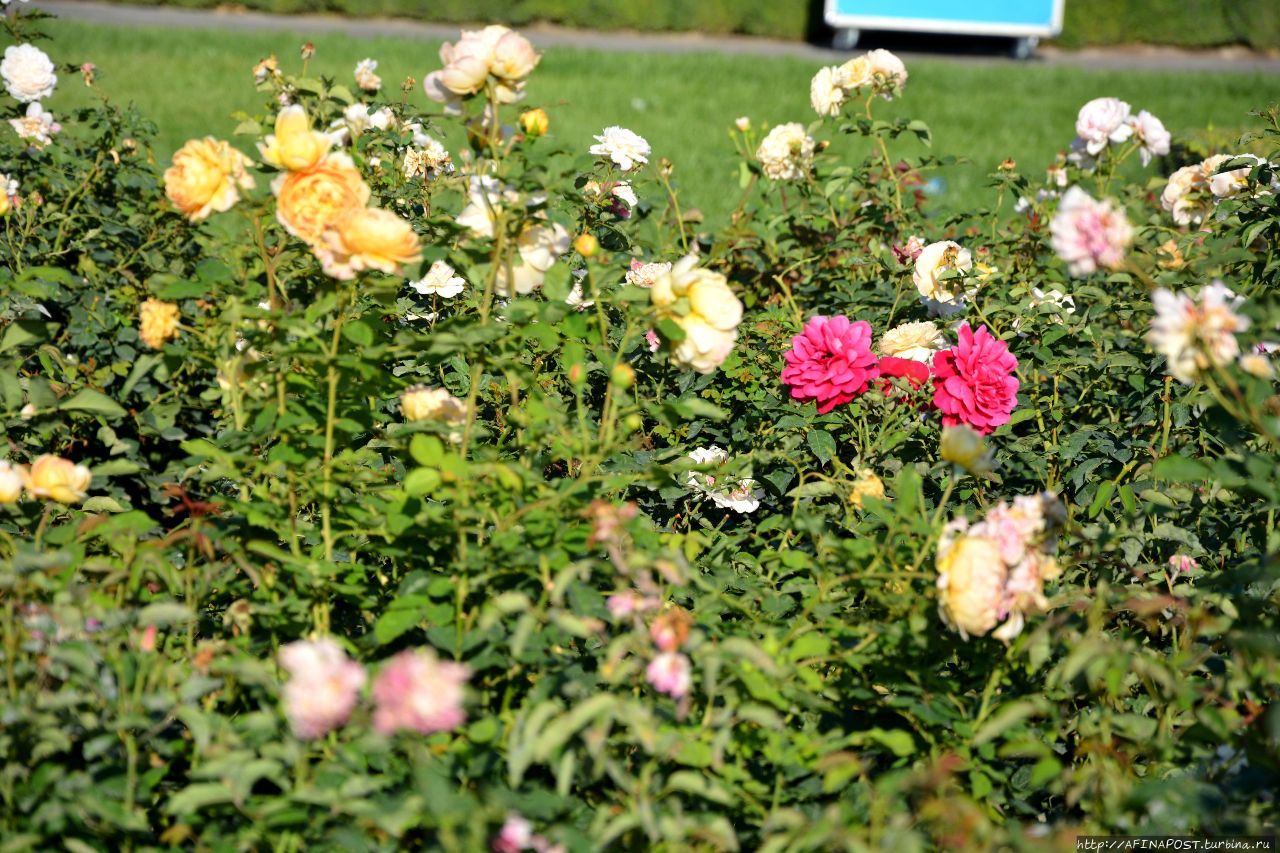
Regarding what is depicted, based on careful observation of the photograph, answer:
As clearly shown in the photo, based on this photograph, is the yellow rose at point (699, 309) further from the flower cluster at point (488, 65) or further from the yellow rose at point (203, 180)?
the yellow rose at point (203, 180)

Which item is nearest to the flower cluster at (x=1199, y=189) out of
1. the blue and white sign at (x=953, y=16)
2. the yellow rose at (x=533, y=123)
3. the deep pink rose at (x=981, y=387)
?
the deep pink rose at (x=981, y=387)

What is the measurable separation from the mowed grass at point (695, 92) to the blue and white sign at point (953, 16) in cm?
53

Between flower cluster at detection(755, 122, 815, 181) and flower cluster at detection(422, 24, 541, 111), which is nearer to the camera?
flower cluster at detection(422, 24, 541, 111)

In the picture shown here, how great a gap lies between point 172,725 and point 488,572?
1.41 feet

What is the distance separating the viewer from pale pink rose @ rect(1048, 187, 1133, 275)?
135cm

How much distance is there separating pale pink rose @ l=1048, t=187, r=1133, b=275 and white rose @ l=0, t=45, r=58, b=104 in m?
2.27

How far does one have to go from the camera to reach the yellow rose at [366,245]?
146 cm

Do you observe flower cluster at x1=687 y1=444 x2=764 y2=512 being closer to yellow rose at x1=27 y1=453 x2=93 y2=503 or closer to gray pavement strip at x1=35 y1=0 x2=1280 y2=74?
yellow rose at x1=27 y1=453 x2=93 y2=503

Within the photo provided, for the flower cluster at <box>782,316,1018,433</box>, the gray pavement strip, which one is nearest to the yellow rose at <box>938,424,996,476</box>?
the flower cluster at <box>782,316,1018,433</box>

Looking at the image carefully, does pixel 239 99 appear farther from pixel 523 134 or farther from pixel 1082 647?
pixel 1082 647

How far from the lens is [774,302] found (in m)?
2.66

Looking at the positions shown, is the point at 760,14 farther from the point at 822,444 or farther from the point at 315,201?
the point at 315,201

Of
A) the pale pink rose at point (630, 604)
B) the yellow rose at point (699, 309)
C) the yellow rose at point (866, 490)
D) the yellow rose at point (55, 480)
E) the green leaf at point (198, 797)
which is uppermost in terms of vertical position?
the yellow rose at point (699, 309)

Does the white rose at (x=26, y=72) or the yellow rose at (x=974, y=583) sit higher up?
the white rose at (x=26, y=72)
